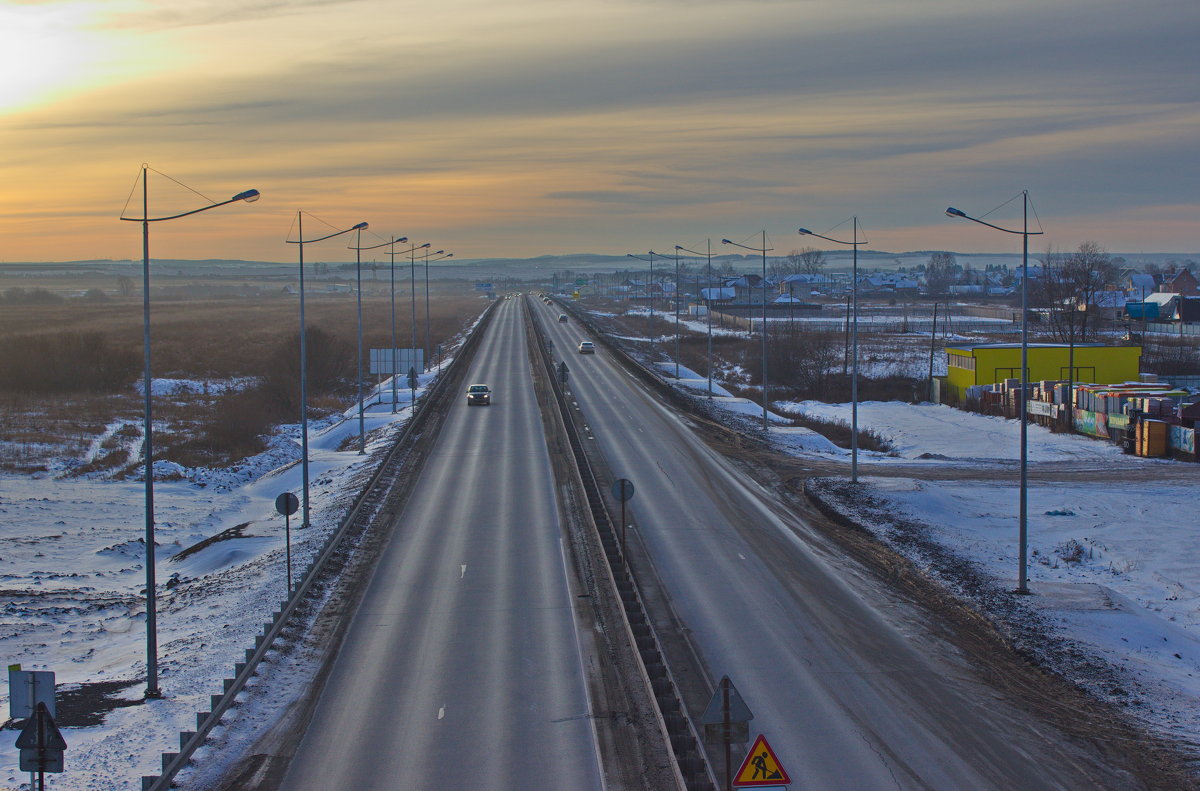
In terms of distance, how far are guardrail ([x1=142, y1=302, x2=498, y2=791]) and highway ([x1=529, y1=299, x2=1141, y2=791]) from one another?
737cm

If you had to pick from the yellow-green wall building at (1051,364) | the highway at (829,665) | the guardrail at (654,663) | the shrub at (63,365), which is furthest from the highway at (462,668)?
the shrub at (63,365)

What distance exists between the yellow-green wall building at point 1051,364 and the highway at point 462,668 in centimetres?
3960

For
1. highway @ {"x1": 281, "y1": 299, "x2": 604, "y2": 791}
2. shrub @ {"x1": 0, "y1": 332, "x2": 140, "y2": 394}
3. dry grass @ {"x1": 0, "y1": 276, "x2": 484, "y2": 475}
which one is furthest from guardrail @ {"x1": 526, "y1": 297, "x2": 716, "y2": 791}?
shrub @ {"x1": 0, "y1": 332, "x2": 140, "y2": 394}

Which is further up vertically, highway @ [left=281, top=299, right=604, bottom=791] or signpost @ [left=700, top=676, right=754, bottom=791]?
signpost @ [left=700, top=676, right=754, bottom=791]

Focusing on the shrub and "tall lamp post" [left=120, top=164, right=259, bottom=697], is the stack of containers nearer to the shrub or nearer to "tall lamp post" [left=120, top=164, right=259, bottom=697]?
"tall lamp post" [left=120, top=164, right=259, bottom=697]

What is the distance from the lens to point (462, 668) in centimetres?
1838

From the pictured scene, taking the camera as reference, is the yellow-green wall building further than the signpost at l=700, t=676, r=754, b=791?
Yes

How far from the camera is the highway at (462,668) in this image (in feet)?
47.4

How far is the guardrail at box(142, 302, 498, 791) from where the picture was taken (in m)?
14.2

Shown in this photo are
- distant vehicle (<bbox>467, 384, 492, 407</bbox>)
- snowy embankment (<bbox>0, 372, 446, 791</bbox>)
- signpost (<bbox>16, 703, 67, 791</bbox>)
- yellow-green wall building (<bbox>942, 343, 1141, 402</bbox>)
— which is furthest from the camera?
yellow-green wall building (<bbox>942, 343, 1141, 402</bbox>)

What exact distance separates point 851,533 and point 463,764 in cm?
1792

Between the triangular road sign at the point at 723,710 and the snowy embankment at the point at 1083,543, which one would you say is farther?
the snowy embankment at the point at 1083,543

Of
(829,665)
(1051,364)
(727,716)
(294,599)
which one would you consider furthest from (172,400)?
(727,716)

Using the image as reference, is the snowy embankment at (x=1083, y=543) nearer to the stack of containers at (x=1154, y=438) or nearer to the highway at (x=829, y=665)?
the stack of containers at (x=1154, y=438)
